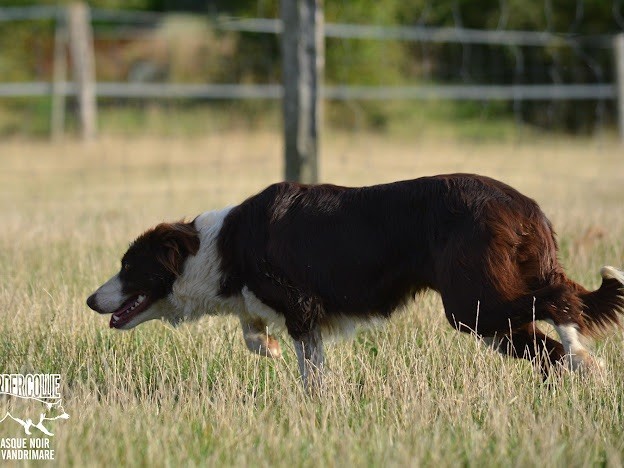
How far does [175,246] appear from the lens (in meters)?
5.29

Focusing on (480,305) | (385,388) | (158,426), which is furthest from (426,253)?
(158,426)

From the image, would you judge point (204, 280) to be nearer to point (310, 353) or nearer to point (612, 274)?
point (310, 353)

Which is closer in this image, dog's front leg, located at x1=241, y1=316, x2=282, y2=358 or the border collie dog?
the border collie dog

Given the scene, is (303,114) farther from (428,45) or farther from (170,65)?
(170,65)

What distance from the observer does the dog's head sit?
17.4ft

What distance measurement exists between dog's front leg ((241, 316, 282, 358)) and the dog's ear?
45cm

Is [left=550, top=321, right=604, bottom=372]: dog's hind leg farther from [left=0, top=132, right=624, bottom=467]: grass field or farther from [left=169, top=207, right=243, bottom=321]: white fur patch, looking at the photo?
[left=169, top=207, right=243, bottom=321]: white fur patch

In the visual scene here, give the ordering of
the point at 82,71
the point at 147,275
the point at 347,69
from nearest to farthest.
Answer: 1. the point at 147,275
2. the point at 82,71
3. the point at 347,69

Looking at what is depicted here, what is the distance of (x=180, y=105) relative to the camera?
Result: 20.8 meters

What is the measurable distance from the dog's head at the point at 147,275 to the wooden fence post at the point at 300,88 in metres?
3.71

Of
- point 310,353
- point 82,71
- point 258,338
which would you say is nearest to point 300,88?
point 258,338

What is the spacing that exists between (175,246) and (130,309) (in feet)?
1.52

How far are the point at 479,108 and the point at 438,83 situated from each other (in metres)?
1.02

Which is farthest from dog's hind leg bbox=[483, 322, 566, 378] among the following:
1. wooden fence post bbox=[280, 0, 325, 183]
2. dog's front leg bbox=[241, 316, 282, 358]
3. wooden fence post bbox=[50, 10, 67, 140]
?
wooden fence post bbox=[50, 10, 67, 140]
